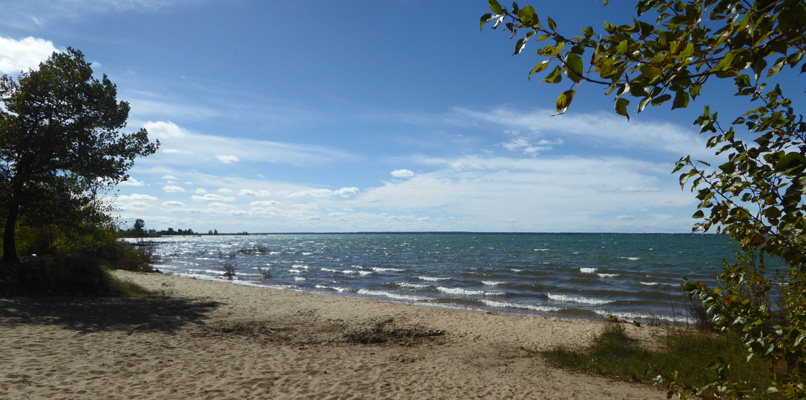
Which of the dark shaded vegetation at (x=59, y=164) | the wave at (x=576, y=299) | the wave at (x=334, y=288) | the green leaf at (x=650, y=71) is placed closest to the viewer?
the green leaf at (x=650, y=71)

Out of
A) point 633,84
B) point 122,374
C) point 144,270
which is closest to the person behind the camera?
point 633,84

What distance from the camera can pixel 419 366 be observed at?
29.4 ft

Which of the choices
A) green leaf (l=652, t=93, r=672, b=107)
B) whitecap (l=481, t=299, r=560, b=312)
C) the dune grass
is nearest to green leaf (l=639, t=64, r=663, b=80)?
green leaf (l=652, t=93, r=672, b=107)

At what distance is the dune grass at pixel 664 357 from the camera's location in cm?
780

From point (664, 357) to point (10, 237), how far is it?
70.5 ft

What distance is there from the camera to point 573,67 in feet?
4.81

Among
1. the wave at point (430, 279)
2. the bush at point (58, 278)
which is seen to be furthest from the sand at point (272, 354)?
the wave at point (430, 279)

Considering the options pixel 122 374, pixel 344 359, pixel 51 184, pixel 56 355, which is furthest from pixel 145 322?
pixel 51 184

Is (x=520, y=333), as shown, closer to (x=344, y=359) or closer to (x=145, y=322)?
(x=344, y=359)

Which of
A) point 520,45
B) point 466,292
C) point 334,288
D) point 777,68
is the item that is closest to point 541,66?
point 520,45

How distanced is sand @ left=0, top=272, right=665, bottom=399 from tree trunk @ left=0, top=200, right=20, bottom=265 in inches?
115

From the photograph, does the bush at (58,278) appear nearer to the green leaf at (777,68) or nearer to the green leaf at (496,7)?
the green leaf at (496,7)

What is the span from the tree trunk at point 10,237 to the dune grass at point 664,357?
60.8 ft

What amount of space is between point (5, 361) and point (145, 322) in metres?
4.20
